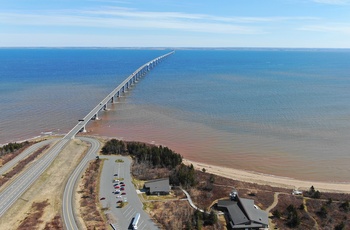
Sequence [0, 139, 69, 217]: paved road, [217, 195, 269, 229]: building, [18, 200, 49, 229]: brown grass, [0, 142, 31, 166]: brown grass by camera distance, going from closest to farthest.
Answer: [18, 200, 49, 229]: brown grass, [217, 195, 269, 229]: building, [0, 139, 69, 217]: paved road, [0, 142, 31, 166]: brown grass

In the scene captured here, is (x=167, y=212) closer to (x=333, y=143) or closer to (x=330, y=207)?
(x=330, y=207)

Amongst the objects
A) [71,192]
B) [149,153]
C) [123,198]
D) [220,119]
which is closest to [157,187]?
[123,198]

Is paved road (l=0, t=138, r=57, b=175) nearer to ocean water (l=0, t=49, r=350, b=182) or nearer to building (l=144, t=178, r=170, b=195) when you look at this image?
ocean water (l=0, t=49, r=350, b=182)

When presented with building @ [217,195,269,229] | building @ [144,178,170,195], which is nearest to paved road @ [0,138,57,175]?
building @ [144,178,170,195]

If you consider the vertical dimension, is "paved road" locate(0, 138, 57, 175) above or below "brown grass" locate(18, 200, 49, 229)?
above

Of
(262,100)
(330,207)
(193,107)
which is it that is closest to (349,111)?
(262,100)

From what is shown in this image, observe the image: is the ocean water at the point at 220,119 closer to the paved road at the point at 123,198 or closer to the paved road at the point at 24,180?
the paved road at the point at 123,198

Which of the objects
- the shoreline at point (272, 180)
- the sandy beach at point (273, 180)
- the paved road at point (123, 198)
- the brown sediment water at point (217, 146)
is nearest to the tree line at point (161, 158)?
the paved road at point (123, 198)
